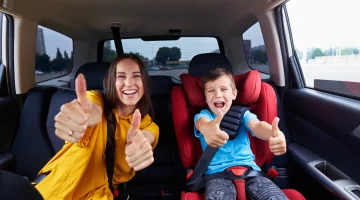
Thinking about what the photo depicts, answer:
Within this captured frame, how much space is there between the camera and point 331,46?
2.08m

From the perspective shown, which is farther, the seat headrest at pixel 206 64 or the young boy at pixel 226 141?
the seat headrest at pixel 206 64

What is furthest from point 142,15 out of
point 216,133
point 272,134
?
point 272,134

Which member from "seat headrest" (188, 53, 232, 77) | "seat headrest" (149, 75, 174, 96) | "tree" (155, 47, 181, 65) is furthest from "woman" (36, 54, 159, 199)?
"tree" (155, 47, 181, 65)

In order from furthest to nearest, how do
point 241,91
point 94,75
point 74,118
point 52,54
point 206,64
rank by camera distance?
point 52,54, point 94,75, point 206,64, point 241,91, point 74,118

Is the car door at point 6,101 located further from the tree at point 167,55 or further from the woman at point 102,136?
the tree at point 167,55

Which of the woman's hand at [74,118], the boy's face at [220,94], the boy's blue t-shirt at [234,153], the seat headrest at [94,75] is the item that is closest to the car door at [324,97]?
the boy's blue t-shirt at [234,153]

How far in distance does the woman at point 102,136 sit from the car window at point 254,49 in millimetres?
1962

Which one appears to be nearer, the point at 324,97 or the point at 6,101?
the point at 324,97

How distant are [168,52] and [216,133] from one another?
286 cm

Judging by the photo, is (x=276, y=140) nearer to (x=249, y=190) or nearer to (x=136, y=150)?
(x=249, y=190)

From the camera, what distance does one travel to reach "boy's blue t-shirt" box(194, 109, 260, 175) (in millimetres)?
1993

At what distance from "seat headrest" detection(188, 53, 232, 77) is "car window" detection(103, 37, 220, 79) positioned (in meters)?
1.40

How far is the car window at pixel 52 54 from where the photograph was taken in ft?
10.6

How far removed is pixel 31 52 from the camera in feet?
8.95
